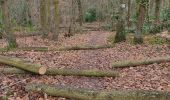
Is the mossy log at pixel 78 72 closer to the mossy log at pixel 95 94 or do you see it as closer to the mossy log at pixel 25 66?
the mossy log at pixel 25 66

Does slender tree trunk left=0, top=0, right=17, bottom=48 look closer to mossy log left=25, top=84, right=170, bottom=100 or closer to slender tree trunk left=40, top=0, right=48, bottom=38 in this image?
slender tree trunk left=40, top=0, right=48, bottom=38

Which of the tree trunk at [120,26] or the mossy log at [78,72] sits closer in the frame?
the mossy log at [78,72]

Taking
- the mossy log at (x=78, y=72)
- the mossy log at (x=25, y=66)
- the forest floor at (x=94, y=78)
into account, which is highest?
the mossy log at (x=25, y=66)

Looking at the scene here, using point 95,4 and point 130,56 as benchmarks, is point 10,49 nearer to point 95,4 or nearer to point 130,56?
point 130,56

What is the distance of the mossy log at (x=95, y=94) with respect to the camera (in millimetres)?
7434

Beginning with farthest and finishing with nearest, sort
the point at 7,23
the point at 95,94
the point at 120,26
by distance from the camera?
the point at 120,26 < the point at 7,23 < the point at 95,94

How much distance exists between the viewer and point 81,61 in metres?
13.8

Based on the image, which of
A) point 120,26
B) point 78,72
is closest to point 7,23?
point 120,26

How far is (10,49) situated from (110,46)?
218 inches

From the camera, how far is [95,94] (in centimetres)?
788

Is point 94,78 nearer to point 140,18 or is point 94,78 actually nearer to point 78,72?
point 78,72

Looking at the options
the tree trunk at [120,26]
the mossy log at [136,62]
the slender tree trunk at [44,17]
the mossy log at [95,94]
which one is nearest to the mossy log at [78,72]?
the mossy log at [136,62]

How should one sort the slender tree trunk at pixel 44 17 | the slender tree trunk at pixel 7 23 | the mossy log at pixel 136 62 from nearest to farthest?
1. the mossy log at pixel 136 62
2. the slender tree trunk at pixel 7 23
3. the slender tree trunk at pixel 44 17

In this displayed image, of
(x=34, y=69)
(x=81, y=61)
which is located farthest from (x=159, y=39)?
(x=34, y=69)
